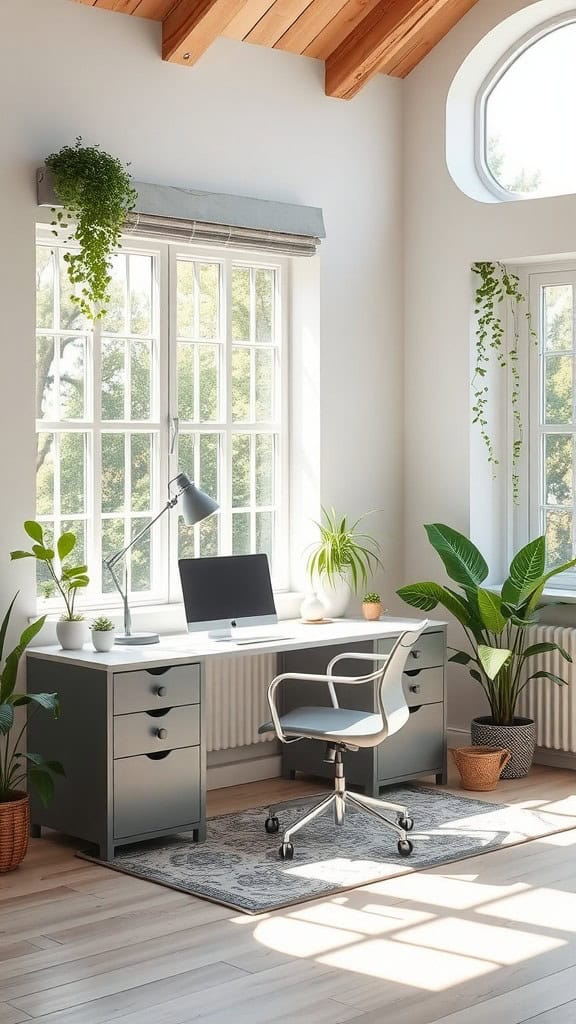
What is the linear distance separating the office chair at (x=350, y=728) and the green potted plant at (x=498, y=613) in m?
0.95

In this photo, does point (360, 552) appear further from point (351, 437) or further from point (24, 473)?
point (24, 473)

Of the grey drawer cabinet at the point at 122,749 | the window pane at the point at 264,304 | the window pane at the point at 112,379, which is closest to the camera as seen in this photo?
the grey drawer cabinet at the point at 122,749

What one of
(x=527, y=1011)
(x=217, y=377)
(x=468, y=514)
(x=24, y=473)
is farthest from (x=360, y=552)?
(x=527, y=1011)

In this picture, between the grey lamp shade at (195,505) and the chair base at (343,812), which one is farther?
the grey lamp shade at (195,505)

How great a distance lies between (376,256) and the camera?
6305 millimetres

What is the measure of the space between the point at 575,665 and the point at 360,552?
1.12m

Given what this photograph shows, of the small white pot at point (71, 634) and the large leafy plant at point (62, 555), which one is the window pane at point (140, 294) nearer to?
the large leafy plant at point (62, 555)

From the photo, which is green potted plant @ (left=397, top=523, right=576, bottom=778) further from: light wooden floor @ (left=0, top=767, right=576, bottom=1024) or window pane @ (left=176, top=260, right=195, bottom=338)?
window pane @ (left=176, top=260, right=195, bottom=338)

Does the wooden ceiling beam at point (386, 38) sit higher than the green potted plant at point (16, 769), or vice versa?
the wooden ceiling beam at point (386, 38)

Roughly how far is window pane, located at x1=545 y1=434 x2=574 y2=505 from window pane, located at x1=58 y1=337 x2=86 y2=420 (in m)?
2.26

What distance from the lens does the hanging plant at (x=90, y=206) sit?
15.9 feet

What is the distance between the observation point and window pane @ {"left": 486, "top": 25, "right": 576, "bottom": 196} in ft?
19.7

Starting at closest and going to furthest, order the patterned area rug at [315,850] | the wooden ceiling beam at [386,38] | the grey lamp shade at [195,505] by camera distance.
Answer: the patterned area rug at [315,850] < the grey lamp shade at [195,505] < the wooden ceiling beam at [386,38]

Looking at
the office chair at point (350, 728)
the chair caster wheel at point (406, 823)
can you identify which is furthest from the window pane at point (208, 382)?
the chair caster wheel at point (406, 823)
